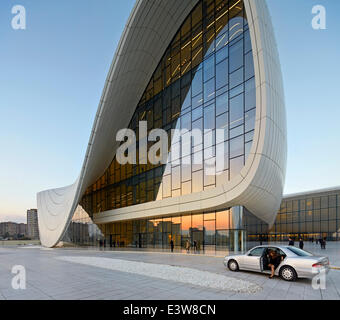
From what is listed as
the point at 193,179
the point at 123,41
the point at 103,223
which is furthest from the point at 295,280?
the point at 103,223

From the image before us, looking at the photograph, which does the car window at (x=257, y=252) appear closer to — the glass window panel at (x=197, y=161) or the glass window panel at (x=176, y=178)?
the glass window panel at (x=197, y=161)

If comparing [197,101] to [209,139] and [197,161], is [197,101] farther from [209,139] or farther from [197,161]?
[197,161]

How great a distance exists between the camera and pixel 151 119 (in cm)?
3100

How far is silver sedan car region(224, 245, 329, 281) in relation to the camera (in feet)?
29.6

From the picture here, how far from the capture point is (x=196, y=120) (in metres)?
24.3

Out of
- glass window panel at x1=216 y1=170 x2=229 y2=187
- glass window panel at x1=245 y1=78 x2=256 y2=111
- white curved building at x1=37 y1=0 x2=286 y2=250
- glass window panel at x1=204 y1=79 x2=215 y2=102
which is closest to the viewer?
white curved building at x1=37 y1=0 x2=286 y2=250

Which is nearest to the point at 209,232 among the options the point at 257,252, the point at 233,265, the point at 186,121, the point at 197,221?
the point at 197,221

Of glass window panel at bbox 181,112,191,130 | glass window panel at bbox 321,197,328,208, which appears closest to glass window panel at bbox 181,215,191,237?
glass window panel at bbox 181,112,191,130

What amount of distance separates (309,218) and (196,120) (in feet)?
154

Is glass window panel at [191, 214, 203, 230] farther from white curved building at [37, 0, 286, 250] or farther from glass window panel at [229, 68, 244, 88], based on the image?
glass window panel at [229, 68, 244, 88]

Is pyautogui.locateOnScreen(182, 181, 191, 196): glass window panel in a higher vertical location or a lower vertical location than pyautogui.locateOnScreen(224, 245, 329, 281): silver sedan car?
higher

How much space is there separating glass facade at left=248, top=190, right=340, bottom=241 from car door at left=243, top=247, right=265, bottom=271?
42.3m
